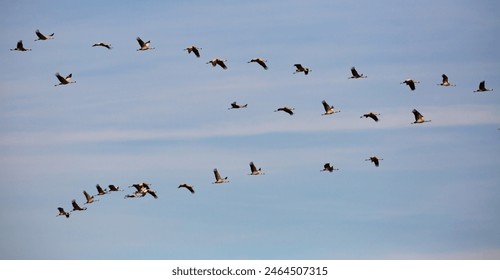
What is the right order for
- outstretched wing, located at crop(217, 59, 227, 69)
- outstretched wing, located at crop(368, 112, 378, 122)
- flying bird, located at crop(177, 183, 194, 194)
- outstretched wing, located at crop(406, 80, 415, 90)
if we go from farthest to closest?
flying bird, located at crop(177, 183, 194, 194)
outstretched wing, located at crop(368, 112, 378, 122)
outstretched wing, located at crop(406, 80, 415, 90)
outstretched wing, located at crop(217, 59, 227, 69)

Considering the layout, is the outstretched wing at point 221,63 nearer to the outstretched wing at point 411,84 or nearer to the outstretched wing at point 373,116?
the outstretched wing at point 373,116

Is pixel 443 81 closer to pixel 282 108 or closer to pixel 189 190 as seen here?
pixel 282 108

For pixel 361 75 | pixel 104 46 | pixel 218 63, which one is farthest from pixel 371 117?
pixel 104 46

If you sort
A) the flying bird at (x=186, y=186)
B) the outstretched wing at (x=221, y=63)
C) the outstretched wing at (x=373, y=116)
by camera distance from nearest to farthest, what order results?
the outstretched wing at (x=221, y=63) → the outstretched wing at (x=373, y=116) → the flying bird at (x=186, y=186)

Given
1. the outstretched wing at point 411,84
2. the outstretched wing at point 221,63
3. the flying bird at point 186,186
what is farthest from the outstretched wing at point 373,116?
the flying bird at point 186,186

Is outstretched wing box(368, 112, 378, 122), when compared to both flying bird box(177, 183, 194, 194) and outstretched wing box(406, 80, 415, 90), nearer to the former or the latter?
outstretched wing box(406, 80, 415, 90)

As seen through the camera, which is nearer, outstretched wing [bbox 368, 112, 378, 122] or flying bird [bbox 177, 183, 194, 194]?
outstretched wing [bbox 368, 112, 378, 122]

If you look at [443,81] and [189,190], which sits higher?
[443,81]

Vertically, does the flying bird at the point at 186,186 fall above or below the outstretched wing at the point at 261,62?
below

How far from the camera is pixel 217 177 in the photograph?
127250 mm

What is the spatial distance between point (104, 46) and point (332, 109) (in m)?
18.6

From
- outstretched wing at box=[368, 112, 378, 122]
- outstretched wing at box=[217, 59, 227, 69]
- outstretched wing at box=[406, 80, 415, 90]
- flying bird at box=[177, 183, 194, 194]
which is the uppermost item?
outstretched wing at box=[217, 59, 227, 69]

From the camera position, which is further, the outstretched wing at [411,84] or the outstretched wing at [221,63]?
the outstretched wing at [411,84]

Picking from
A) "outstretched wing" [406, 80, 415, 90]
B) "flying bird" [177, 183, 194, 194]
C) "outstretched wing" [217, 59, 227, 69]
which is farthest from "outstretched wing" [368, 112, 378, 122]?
"flying bird" [177, 183, 194, 194]
